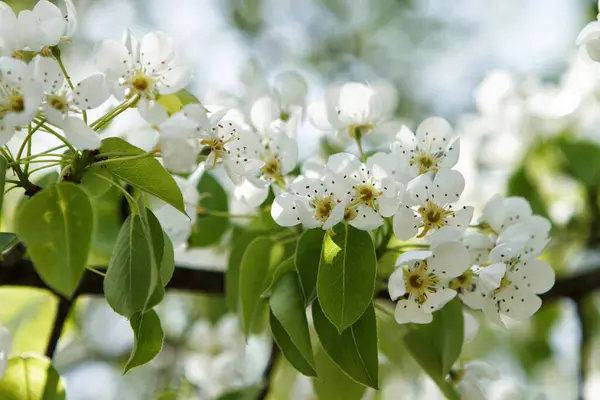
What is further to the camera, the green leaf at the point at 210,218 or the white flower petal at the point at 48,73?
the green leaf at the point at 210,218

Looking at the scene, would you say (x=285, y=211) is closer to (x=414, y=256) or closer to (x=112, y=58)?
(x=414, y=256)

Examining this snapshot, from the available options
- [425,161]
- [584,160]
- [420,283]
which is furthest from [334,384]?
[584,160]

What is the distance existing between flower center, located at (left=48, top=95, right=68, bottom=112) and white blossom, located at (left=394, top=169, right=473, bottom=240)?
0.46 m

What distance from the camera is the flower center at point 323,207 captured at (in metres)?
1.11

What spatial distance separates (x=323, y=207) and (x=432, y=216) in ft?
0.52

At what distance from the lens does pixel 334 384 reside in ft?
4.34

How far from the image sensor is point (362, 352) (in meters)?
1.09

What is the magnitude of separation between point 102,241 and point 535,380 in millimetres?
1624

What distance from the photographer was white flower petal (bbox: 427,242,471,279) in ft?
3.49

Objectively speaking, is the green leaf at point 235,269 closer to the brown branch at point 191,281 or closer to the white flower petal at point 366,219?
the brown branch at point 191,281

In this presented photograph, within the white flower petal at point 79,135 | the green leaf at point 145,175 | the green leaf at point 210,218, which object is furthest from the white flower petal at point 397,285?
the green leaf at point 210,218

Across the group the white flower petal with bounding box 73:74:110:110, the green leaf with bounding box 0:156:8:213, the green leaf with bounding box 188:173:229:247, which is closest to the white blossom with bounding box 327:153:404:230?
the white flower petal with bounding box 73:74:110:110

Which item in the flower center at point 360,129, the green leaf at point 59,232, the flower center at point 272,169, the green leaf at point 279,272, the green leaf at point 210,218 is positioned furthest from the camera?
the green leaf at point 210,218

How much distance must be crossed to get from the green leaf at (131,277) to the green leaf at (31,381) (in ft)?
0.96
